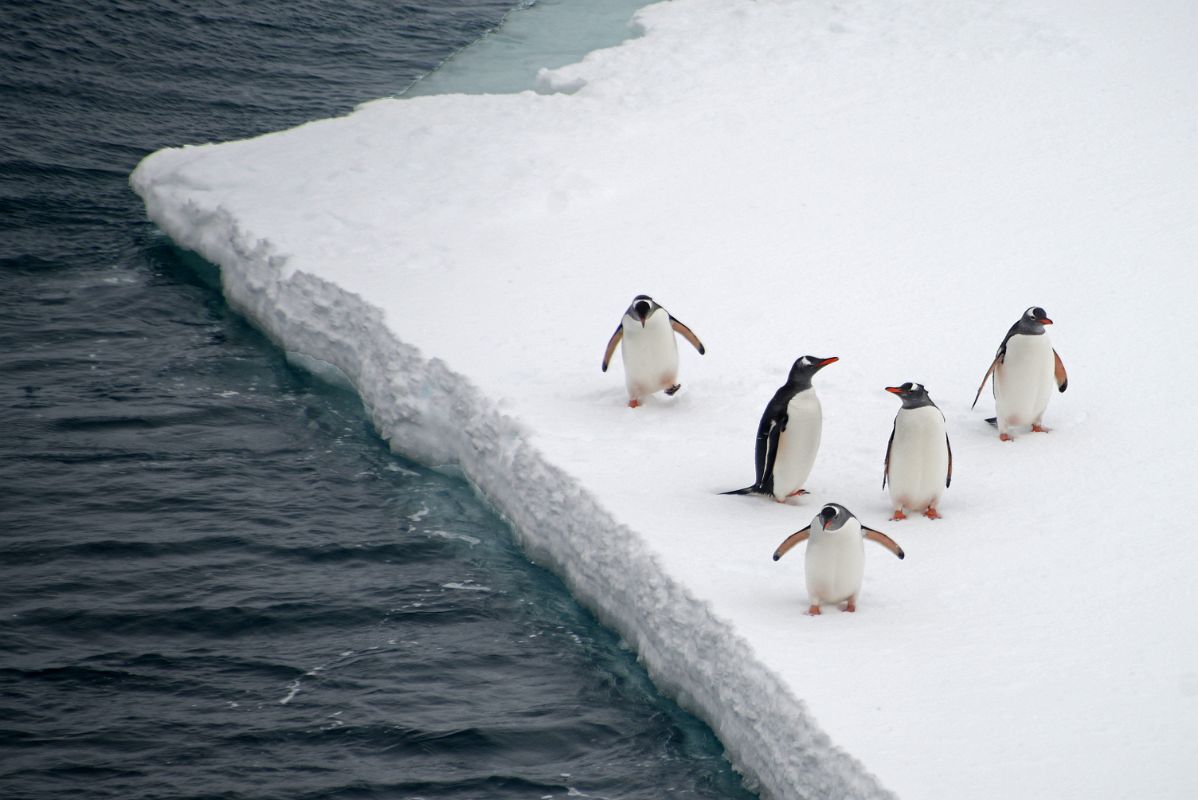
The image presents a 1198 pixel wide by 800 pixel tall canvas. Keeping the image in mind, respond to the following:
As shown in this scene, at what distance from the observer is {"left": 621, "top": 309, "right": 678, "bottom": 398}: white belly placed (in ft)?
25.2

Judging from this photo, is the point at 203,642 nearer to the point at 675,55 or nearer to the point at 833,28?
the point at 675,55

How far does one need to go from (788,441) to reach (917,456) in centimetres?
64

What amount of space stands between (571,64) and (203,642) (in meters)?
8.77

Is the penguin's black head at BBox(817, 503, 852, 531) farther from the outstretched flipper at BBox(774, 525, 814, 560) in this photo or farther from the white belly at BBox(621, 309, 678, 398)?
the white belly at BBox(621, 309, 678, 398)

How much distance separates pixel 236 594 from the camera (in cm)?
688

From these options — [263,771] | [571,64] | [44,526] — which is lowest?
[263,771]

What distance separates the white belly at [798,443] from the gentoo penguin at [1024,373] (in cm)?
100

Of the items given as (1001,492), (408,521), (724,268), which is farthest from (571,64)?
(1001,492)

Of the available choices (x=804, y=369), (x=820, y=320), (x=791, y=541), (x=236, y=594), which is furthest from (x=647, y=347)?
(x=236, y=594)

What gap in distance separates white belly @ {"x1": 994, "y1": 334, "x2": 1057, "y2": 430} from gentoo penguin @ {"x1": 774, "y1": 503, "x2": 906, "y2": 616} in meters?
1.72

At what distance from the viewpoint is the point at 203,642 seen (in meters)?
6.48

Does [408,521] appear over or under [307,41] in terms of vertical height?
under

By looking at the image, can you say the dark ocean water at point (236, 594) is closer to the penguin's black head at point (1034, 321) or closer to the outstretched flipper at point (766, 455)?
→ the outstretched flipper at point (766, 455)

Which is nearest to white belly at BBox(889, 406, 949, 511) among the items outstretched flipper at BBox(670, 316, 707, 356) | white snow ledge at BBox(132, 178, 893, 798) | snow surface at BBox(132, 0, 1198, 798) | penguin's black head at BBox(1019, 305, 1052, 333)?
snow surface at BBox(132, 0, 1198, 798)
